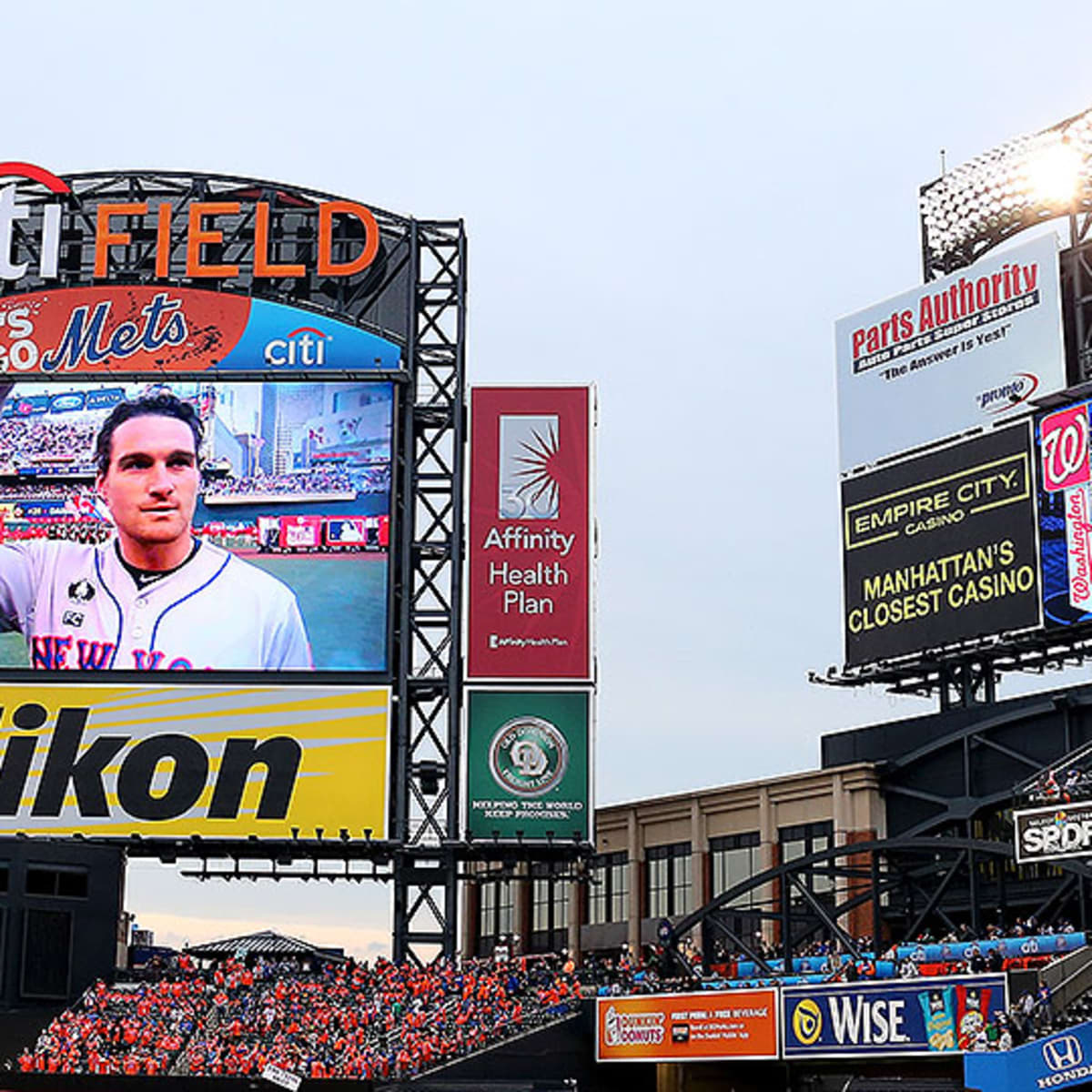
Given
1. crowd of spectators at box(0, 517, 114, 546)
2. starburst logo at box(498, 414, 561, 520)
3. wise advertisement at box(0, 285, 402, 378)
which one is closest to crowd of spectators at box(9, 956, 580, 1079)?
crowd of spectators at box(0, 517, 114, 546)

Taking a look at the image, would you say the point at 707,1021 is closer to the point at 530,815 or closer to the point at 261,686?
the point at 530,815

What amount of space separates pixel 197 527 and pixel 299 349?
20.1 ft

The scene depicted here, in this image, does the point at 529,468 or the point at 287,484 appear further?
the point at 529,468

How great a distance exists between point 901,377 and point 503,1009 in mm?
22798

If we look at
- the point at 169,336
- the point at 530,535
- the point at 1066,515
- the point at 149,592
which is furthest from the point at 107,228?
the point at 1066,515

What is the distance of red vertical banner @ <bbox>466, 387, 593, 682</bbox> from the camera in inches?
2296

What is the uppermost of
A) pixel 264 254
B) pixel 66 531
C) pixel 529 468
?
pixel 264 254

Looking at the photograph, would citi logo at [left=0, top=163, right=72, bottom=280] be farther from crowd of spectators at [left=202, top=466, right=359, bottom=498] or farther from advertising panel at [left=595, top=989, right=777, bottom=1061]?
advertising panel at [left=595, top=989, right=777, bottom=1061]

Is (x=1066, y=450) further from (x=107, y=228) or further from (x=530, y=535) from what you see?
(x=107, y=228)

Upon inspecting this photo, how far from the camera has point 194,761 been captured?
57469mm

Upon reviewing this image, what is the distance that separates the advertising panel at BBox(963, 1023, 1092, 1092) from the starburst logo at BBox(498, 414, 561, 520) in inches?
970

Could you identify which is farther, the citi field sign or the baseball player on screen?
the citi field sign

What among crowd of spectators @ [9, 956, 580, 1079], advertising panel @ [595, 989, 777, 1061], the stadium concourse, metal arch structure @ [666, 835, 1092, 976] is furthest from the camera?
crowd of spectators @ [9, 956, 580, 1079]

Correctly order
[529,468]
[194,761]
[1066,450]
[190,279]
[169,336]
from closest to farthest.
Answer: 1. [1066,450]
2. [194,761]
3. [529,468]
4. [169,336]
5. [190,279]
